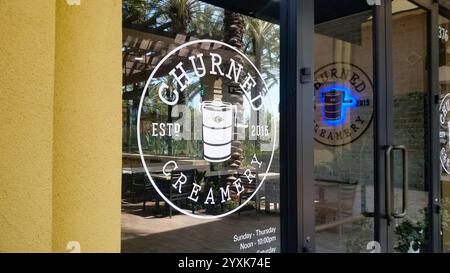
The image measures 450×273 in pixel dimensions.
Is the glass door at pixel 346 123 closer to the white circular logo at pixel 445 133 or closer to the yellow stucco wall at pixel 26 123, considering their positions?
the white circular logo at pixel 445 133

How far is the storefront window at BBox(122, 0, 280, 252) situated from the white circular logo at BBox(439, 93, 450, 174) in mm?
2191

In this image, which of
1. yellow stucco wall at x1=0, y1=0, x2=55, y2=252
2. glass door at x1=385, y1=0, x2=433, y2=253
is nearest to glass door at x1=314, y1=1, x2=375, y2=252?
glass door at x1=385, y1=0, x2=433, y2=253

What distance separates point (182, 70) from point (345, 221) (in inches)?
65.6

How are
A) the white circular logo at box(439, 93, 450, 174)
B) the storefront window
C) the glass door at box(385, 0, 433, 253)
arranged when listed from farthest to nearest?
1. the white circular logo at box(439, 93, 450, 174)
2. the glass door at box(385, 0, 433, 253)
3. the storefront window

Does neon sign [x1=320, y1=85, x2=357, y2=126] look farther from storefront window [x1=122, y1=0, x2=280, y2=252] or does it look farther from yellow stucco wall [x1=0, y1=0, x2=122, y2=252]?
yellow stucco wall [x1=0, y1=0, x2=122, y2=252]

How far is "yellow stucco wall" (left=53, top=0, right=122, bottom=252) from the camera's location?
1250mm

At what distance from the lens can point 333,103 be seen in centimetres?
256

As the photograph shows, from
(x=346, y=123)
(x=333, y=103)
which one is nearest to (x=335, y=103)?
(x=333, y=103)

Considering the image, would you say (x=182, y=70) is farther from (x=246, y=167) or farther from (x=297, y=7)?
(x=297, y=7)

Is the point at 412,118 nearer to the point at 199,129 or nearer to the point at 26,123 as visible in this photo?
the point at 199,129

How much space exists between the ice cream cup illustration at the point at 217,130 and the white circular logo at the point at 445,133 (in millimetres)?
2418

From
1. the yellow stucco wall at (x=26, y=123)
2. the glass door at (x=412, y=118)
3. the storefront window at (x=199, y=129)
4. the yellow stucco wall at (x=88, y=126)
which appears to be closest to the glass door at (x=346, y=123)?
the glass door at (x=412, y=118)

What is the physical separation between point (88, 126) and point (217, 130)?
0.63 meters

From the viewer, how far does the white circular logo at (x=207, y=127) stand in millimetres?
1538
